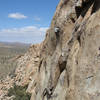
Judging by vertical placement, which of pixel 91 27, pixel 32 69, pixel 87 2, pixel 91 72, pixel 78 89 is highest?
pixel 87 2

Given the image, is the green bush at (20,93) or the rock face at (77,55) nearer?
the rock face at (77,55)

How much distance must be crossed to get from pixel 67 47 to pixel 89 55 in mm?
3324

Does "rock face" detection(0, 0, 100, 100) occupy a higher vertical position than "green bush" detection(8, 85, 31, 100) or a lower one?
higher

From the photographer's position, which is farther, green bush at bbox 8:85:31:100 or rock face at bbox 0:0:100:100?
green bush at bbox 8:85:31:100

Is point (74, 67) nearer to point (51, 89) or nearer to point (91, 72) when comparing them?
point (91, 72)

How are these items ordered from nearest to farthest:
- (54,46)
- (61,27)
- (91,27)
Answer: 1. (91,27)
2. (61,27)
3. (54,46)

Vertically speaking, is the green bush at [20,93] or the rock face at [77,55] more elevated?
the rock face at [77,55]

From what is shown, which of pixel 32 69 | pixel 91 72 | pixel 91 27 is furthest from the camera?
pixel 32 69

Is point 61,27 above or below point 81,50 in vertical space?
above

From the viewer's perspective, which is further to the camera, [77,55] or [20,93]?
[20,93]

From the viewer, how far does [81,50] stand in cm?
1017

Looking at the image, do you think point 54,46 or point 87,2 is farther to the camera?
point 54,46

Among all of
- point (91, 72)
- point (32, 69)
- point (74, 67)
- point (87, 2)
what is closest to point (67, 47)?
point (74, 67)

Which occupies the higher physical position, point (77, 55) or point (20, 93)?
point (77, 55)
